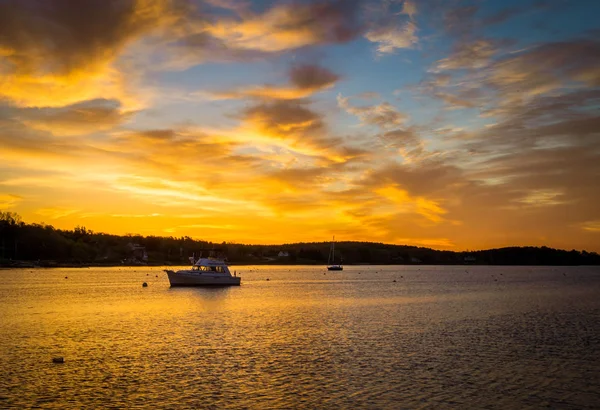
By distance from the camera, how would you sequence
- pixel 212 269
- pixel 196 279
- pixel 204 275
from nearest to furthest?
pixel 204 275 → pixel 196 279 → pixel 212 269

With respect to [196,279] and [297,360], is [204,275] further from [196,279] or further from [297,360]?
[297,360]

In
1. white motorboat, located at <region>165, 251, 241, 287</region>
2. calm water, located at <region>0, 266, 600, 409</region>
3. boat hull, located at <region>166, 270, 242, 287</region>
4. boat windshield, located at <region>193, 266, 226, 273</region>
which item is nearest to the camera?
calm water, located at <region>0, 266, 600, 409</region>

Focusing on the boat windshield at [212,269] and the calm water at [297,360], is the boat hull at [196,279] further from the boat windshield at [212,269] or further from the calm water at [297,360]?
the calm water at [297,360]

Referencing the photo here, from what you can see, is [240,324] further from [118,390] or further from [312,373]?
[118,390]

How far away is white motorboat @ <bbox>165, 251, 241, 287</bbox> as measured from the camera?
10800 cm

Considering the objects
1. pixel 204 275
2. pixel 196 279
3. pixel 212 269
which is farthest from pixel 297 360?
pixel 212 269

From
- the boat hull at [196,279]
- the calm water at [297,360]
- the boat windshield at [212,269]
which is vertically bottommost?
the calm water at [297,360]

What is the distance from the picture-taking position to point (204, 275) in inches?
4237

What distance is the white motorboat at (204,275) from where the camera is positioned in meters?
108

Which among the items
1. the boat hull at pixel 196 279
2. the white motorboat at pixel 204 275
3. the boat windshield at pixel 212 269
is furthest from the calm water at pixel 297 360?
the boat windshield at pixel 212 269

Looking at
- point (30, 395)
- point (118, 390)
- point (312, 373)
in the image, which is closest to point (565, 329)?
point (312, 373)

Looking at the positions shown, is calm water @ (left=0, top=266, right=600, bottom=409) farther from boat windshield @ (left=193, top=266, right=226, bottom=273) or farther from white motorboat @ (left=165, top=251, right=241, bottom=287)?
boat windshield @ (left=193, top=266, right=226, bottom=273)

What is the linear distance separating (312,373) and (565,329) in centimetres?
3249

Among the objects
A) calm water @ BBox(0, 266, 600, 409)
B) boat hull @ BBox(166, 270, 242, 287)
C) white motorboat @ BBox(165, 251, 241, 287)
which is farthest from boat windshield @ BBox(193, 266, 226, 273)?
calm water @ BBox(0, 266, 600, 409)
